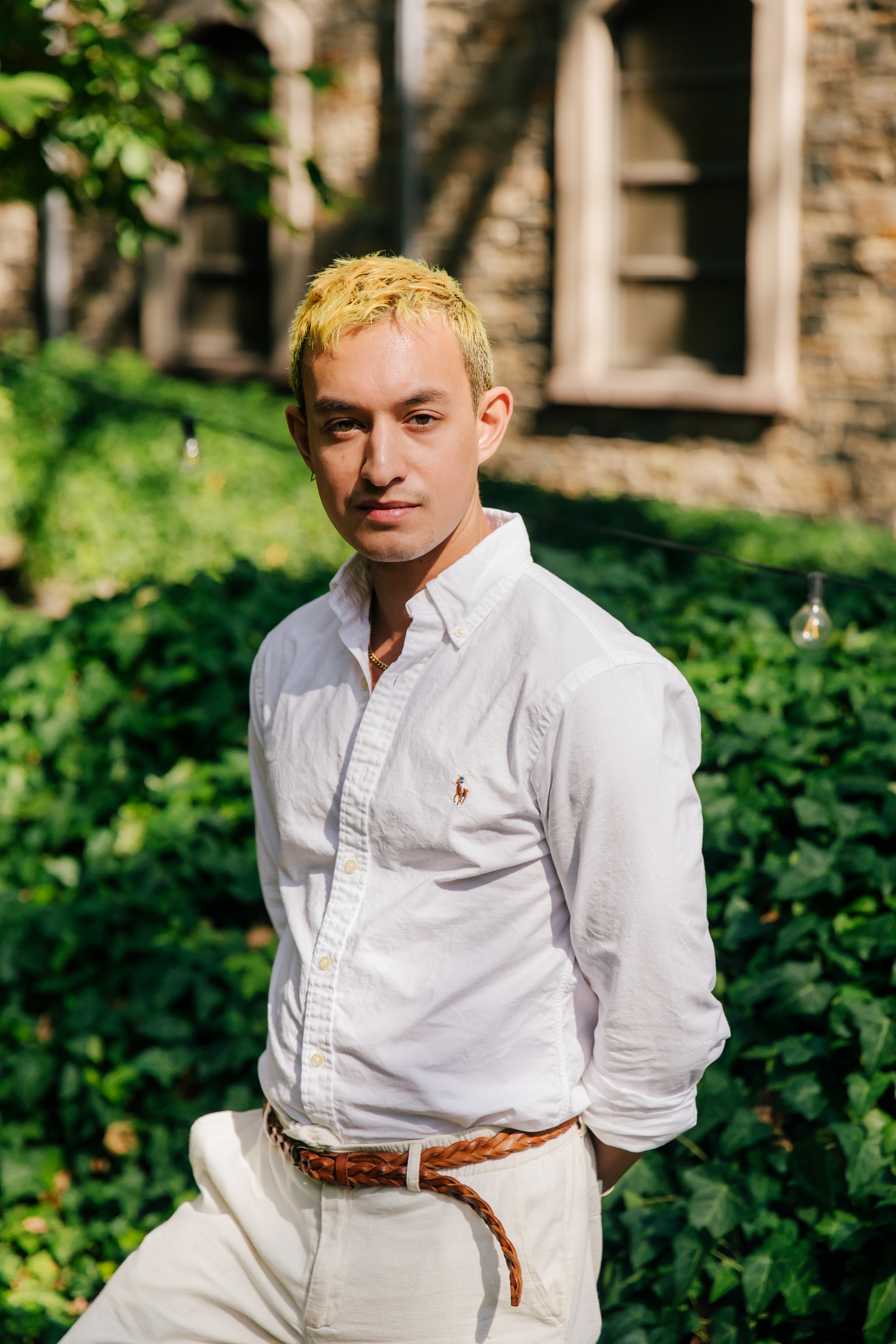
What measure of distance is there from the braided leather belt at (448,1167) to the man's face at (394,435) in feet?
2.44

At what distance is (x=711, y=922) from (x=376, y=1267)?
1433 mm

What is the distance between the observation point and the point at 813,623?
9.32 ft

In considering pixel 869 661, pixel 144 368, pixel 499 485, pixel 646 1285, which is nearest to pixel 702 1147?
pixel 646 1285

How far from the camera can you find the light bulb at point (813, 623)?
2775mm

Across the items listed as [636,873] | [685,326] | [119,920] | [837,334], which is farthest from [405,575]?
[685,326]

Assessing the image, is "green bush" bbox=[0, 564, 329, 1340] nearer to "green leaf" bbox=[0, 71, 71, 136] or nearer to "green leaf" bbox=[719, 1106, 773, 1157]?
"green leaf" bbox=[719, 1106, 773, 1157]

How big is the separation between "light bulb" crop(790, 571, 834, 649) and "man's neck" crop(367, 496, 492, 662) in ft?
3.76

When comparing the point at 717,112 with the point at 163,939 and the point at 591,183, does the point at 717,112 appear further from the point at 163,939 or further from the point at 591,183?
the point at 163,939

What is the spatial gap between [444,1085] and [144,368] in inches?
387

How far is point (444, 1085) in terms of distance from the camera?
64.2 inches

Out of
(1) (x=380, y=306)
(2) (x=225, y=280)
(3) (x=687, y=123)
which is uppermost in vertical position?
(3) (x=687, y=123)

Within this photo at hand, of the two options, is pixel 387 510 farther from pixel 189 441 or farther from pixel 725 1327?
pixel 189 441

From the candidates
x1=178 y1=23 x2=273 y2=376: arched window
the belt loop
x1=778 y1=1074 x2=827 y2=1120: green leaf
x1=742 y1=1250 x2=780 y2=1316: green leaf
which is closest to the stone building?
x1=178 y1=23 x2=273 y2=376: arched window

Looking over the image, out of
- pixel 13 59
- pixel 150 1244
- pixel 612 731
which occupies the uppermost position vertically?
pixel 13 59
